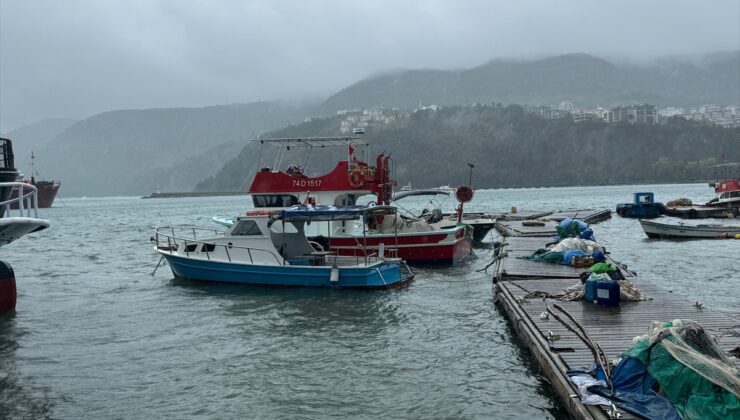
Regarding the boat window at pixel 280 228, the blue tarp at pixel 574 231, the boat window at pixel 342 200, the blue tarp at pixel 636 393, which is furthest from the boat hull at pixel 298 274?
the blue tarp at pixel 636 393

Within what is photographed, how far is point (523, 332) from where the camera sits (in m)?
14.3

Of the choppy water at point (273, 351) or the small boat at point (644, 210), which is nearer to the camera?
the choppy water at point (273, 351)

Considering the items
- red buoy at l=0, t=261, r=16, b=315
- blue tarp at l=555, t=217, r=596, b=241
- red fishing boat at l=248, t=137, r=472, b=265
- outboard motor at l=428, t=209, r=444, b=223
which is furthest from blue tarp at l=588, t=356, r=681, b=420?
outboard motor at l=428, t=209, r=444, b=223

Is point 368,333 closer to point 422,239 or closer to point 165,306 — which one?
point 165,306

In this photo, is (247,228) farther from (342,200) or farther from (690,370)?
(690,370)

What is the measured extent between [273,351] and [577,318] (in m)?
6.98

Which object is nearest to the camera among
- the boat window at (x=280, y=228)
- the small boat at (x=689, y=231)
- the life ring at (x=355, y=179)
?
the boat window at (x=280, y=228)

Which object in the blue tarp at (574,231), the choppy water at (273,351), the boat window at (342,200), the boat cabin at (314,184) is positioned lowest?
the choppy water at (273,351)

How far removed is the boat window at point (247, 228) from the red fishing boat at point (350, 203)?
526cm

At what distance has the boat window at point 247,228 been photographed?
24453 mm

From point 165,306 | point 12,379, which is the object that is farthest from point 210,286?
point 12,379

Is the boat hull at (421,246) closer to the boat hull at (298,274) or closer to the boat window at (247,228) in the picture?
the boat hull at (298,274)

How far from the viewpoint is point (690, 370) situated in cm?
848

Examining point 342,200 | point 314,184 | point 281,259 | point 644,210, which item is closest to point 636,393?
point 281,259
